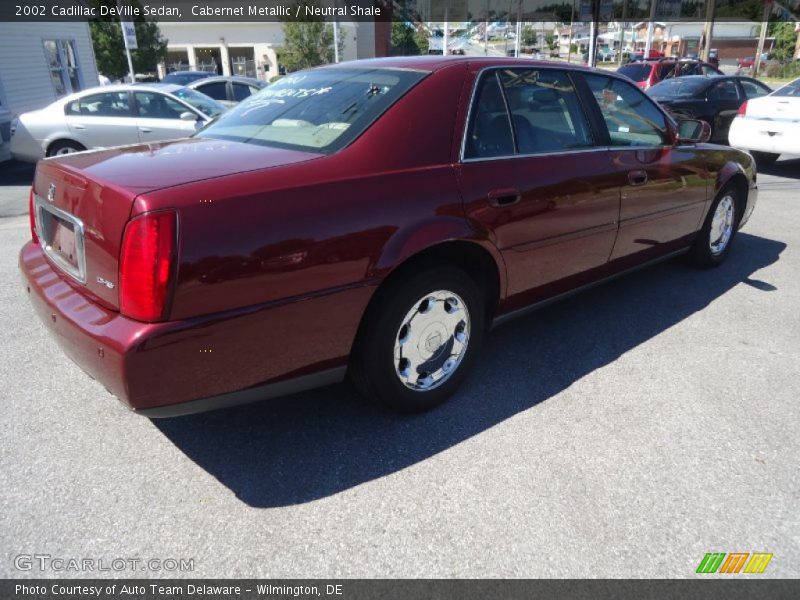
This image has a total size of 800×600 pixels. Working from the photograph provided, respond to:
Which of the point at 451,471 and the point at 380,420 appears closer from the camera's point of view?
the point at 451,471

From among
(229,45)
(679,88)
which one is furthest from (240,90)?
(229,45)

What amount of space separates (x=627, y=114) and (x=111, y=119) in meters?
7.66

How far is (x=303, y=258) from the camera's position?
2219 mm

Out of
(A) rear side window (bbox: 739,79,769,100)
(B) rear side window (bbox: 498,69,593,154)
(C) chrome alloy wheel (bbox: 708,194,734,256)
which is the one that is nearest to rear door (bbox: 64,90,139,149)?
(B) rear side window (bbox: 498,69,593,154)

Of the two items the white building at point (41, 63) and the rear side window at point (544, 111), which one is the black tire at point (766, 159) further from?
the white building at point (41, 63)

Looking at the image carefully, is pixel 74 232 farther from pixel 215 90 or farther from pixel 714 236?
pixel 215 90

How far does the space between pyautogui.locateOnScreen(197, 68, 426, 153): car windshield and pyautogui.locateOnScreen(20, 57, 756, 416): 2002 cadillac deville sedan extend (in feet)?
0.05

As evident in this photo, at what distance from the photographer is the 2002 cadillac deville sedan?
2051 mm

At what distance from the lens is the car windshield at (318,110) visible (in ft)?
8.69

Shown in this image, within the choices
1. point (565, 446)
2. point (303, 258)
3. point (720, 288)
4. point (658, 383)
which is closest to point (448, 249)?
point (303, 258)

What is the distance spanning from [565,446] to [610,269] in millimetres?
1541

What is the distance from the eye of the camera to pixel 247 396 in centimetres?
229

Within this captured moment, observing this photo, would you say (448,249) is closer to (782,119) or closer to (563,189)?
(563,189)

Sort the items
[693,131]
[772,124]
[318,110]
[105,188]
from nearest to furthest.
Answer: [105,188] < [318,110] < [693,131] < [772,124]
